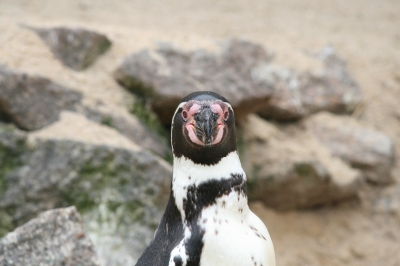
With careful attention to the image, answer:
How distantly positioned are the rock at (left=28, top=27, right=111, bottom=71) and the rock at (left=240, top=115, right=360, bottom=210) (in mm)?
1421

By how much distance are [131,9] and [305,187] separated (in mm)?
3323

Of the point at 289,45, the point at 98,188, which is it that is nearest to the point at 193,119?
the point at 98,188

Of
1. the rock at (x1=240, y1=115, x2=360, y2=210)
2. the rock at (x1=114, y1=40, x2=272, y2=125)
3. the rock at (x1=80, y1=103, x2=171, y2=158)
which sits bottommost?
the rock at (x1=240, y1=115, x2=360, y2=210)

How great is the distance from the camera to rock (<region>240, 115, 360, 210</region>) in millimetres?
4820

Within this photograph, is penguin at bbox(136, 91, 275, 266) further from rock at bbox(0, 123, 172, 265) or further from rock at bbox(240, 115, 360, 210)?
rock at bbox(240, 115, 360, 210)

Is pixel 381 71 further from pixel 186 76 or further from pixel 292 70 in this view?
pixel 186 76

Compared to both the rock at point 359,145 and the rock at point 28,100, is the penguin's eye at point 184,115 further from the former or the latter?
the rock at point 359,145

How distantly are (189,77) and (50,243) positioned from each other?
2.04 m

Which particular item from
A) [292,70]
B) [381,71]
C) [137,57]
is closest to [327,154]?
[292,70]

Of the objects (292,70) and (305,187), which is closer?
(305,187)

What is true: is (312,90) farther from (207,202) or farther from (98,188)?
(207,202)

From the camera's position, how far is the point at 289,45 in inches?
241

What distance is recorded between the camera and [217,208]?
2.16 metres

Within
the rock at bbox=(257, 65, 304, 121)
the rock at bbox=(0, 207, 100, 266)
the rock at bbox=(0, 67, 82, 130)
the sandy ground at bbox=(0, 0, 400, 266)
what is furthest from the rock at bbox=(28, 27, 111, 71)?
the rock at bbox=(0, 207, 100, 266)
